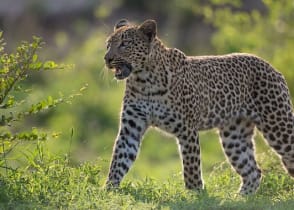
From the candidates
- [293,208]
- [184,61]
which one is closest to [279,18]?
[184,61]

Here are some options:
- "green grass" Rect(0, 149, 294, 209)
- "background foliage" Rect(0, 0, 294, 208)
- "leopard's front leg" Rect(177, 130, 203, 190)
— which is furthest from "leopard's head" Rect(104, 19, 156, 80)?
"green grass" Rect(0, 149, 294, 209)

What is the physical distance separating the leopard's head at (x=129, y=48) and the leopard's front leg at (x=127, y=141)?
0.42 meters

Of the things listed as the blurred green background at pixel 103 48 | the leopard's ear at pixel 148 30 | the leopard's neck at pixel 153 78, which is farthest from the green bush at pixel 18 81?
the leopard's ear at pixel 148 30

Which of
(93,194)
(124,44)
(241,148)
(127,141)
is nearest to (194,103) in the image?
(127,141)

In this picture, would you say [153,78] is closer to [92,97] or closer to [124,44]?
[124,44]

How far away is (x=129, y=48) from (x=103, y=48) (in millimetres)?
13777

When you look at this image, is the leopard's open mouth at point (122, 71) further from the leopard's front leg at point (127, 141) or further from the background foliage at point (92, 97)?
the leopard's front leg at point (127, 141)

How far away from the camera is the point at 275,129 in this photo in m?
12.2

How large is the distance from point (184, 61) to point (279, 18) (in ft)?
22.7

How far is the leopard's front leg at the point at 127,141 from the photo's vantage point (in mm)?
11539

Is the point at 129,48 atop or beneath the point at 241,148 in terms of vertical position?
atop

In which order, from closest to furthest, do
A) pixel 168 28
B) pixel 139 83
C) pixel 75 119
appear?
pixel 139 83 → pixel 75 119 → pixel 168 28

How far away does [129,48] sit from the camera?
11.6 m

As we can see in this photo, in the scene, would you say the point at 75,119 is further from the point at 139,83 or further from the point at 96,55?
the point at 139,83
